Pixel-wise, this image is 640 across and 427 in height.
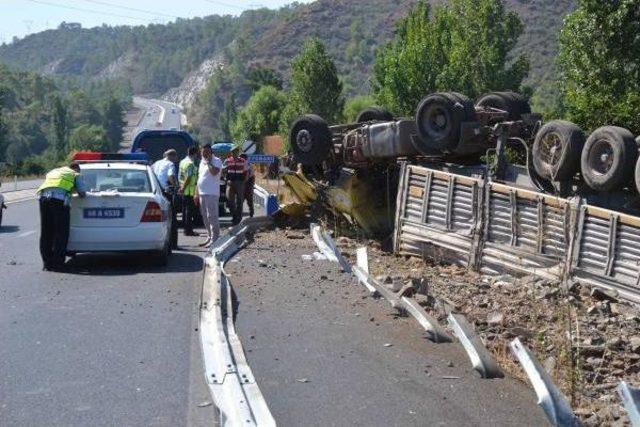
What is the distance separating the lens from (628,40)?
18.5 metres

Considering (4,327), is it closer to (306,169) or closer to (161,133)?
(306,169)

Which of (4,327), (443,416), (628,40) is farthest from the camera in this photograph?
(628,40)

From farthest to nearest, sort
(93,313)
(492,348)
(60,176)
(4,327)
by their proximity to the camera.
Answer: (60,176) → (93,313) → (4,327) → (492,348)

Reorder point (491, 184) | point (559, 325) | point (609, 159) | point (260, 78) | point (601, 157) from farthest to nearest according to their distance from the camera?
point (260, 78) → point (491, 184) → point (601, 157) → point (609, 159) → point (559, 325)

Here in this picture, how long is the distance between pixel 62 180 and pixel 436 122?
5.81 m

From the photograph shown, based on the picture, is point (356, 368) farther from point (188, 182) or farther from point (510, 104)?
point (188, 182)

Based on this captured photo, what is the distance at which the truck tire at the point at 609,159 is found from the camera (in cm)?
1187

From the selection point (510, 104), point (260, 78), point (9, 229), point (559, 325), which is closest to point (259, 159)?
point (9, 229)

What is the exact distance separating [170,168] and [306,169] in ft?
8.43

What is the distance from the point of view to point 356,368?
7.50 m

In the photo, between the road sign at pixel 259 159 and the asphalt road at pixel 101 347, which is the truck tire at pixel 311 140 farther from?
the asphalt road at pixel 101 347

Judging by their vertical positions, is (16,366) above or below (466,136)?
below

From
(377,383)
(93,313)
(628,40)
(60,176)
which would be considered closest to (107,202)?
(60,176)

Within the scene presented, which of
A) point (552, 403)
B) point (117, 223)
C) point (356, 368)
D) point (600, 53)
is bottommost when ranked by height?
point (117, 223)
